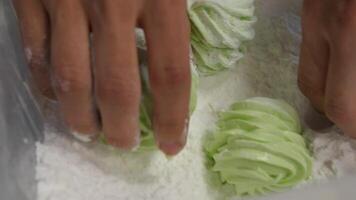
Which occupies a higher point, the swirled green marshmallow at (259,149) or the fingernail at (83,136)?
the fingernail at (83,136)

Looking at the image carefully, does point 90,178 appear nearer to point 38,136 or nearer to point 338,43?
point 38,136

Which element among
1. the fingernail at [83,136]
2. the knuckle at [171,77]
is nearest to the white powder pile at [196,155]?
the fingernail at [83,136]

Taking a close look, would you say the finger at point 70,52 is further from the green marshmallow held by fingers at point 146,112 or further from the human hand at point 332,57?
the human hand at point 332,57

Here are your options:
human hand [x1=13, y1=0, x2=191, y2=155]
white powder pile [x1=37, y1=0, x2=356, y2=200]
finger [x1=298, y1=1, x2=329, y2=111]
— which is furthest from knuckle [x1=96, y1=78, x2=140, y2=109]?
finger [x1=298, y1=1, x2=329, y2=111]

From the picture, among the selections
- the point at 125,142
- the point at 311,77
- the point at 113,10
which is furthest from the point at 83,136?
the point at 311,77

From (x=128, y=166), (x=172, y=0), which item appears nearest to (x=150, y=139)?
(x=128, y=166)

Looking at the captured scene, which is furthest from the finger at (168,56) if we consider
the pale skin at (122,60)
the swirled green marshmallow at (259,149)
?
the swirled green marshmallow at (259,149)

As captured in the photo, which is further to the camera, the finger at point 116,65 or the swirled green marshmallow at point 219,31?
the swirled green marshmallow at point 219,31

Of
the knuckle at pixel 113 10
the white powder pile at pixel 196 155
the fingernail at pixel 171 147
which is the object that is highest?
the knuckle at pixel 113 10
